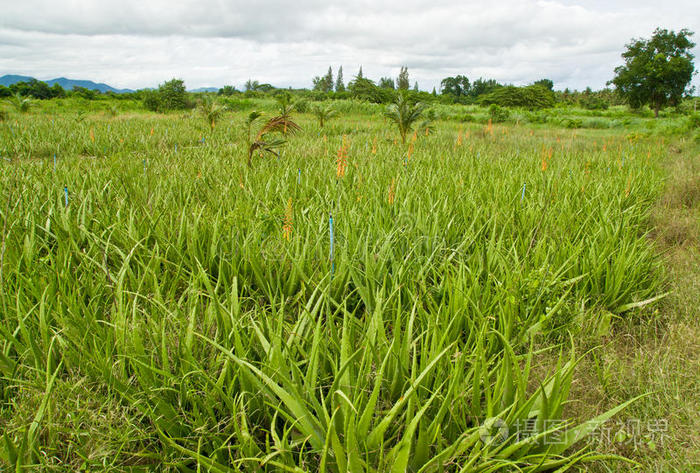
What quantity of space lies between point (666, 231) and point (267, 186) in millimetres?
3350

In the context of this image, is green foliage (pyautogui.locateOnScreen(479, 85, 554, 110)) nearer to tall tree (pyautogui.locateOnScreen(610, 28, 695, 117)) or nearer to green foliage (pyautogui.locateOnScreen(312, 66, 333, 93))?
tall tree (pyautogui.locateOnScreen(610, 28, 695, 117))

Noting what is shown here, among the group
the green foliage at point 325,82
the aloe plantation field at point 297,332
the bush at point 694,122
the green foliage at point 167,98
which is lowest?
the aloe plantation field at point 297,332

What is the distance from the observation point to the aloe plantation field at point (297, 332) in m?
0.98

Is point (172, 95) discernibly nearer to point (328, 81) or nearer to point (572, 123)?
point (572, 123)

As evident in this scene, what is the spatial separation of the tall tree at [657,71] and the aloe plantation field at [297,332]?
31.5 metres

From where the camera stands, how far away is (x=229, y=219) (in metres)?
2.20

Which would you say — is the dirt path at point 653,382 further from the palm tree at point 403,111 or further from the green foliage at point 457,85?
the green foliage at point 457,85

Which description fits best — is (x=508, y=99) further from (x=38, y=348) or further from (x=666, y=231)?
(x=38, y=348)

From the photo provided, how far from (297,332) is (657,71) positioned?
111 ft

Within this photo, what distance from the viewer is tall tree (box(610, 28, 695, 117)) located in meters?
25.6

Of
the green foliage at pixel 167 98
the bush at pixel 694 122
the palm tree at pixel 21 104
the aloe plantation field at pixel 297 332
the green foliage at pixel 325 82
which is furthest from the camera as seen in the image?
the green foliage at pixel 325 82

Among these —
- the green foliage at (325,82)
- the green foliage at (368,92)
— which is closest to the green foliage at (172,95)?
the green foliage at (368,92)

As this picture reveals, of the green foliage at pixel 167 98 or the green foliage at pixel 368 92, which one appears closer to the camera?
the green foliage at pixel 167 98

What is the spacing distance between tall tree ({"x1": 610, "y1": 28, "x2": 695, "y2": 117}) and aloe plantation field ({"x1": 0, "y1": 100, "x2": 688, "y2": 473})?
31460mm
